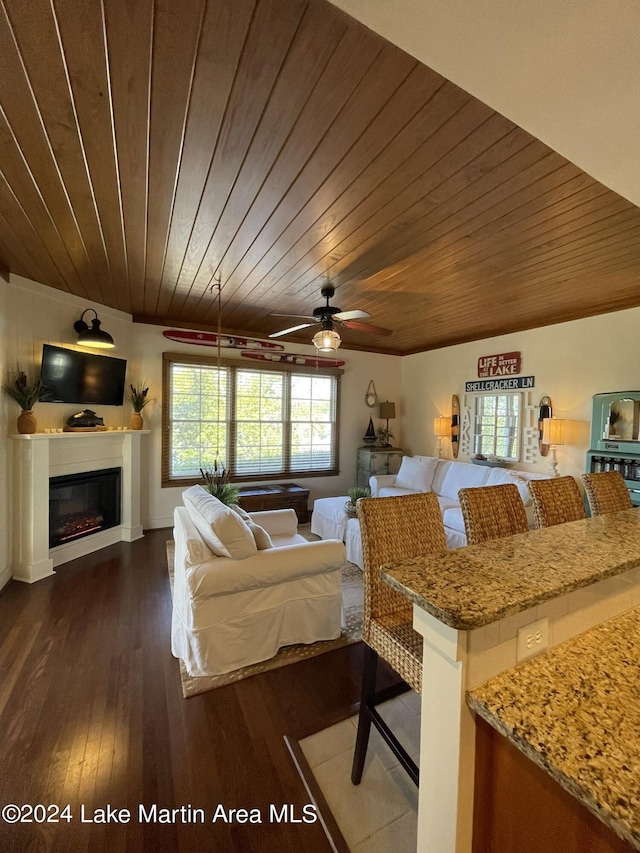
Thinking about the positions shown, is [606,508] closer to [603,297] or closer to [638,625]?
[638,625]

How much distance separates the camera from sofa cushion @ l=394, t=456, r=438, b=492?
4988mm

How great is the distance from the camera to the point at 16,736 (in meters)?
1.71

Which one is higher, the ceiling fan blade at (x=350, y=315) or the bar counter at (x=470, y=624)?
the ceiling fan blade at (x=350, y=315)

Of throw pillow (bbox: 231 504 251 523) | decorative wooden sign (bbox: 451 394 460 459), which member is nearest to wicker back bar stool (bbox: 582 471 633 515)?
throw pillow (bbox: 231 504 251 523)

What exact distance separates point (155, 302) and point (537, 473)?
4.89m

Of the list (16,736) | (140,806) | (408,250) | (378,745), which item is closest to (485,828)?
(378,745)

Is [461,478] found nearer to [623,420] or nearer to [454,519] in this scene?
[454,519]

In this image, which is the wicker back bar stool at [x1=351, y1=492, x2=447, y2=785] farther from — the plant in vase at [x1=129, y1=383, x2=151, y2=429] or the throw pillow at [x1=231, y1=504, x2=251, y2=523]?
the plant in vase at [x1=129, y1=383, x2=151, y2=429]

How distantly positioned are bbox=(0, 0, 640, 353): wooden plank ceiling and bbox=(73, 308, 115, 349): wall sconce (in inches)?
17.3

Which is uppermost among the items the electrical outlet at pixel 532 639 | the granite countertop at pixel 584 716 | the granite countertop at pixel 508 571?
the granite countertop at pixel 508 571

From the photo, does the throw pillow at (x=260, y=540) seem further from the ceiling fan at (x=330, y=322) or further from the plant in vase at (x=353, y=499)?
the plant in vase at (x=353, y=499)

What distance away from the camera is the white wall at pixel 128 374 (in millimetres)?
3221

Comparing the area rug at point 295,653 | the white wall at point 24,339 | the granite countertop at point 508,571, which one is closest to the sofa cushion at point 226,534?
the area rug at point 295,653

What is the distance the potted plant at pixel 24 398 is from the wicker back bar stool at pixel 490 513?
12.0 ft
